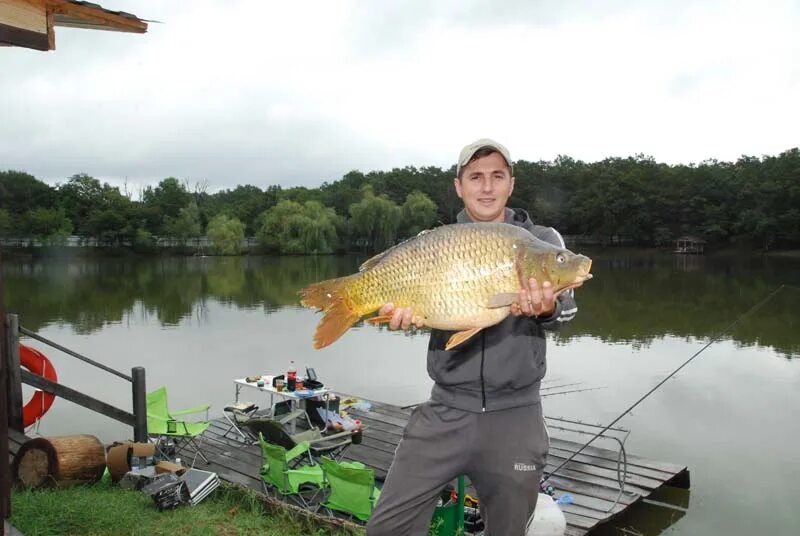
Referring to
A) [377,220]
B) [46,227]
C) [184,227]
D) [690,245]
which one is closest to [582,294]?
[377,220]

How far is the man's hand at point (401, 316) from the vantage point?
206 cm

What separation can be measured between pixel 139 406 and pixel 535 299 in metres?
4.48

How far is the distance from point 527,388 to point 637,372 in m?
9.69

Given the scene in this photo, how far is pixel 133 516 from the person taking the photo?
395 cm

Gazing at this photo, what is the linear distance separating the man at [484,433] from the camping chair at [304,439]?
3.16 metres

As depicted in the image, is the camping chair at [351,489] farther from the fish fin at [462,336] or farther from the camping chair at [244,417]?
the fish fin at [462,336]

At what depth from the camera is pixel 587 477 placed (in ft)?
18.7

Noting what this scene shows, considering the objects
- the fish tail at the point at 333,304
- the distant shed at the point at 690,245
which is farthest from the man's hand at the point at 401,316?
the distant shed at the point at 690,245

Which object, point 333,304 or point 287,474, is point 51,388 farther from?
point 333,304

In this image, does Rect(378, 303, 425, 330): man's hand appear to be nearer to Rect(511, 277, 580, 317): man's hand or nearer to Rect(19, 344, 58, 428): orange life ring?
Rect(511, 277, 580, 317): man's hand

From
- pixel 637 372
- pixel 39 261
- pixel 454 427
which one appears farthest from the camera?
pixel 39 261

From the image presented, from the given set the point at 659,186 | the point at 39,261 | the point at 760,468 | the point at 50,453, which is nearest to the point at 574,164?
the point at 659,186

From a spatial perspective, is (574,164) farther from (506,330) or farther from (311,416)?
(506,330)

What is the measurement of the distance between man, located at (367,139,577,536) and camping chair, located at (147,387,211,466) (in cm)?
410
